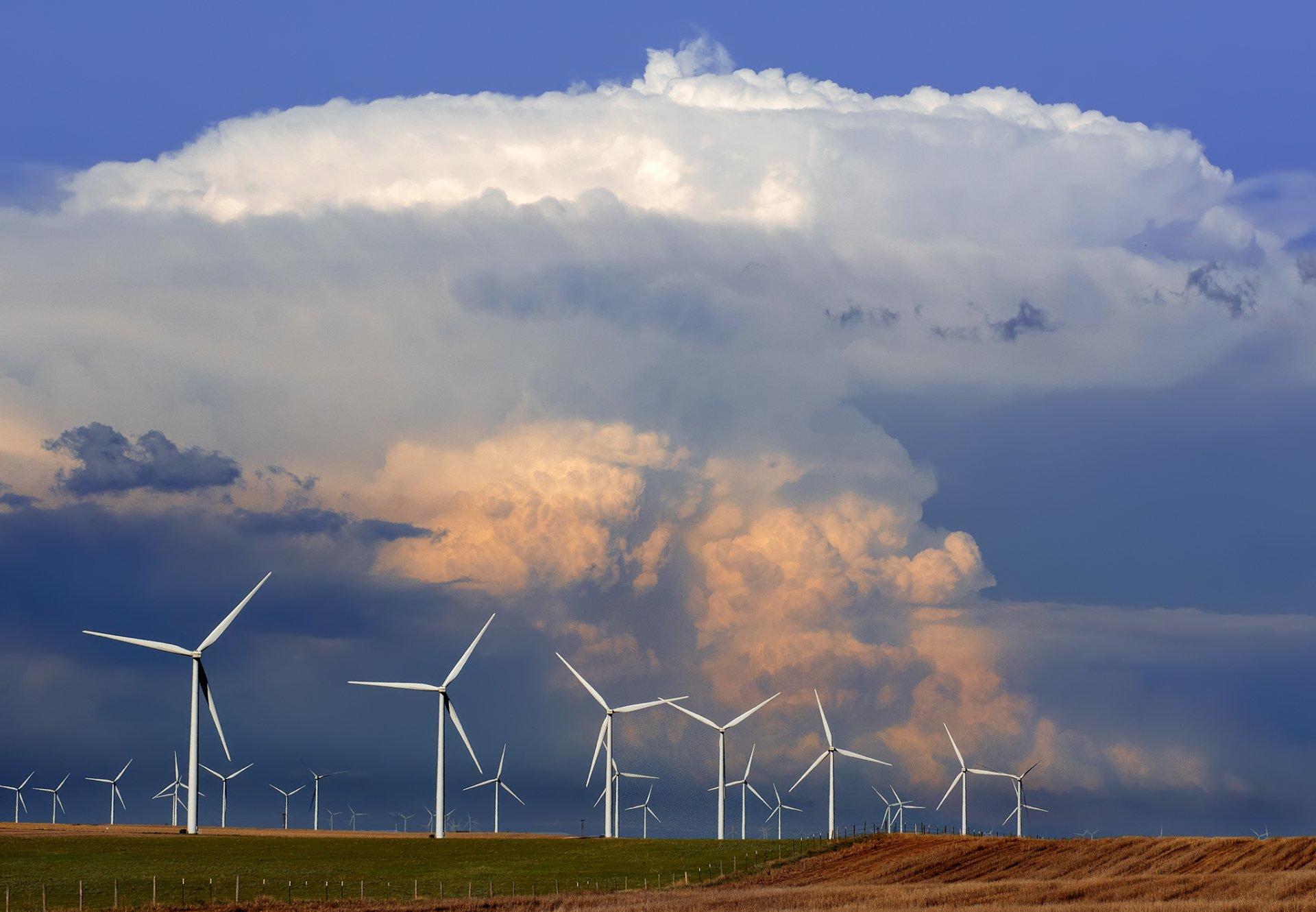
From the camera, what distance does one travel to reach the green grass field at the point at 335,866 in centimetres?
11094

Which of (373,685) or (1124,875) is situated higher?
(373,685)

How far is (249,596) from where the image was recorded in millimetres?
160875

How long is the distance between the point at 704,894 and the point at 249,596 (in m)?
71.6

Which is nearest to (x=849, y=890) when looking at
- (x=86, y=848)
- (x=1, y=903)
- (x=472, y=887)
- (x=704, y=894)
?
(x=704, y=894)

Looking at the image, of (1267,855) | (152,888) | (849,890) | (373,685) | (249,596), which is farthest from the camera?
(373,685)

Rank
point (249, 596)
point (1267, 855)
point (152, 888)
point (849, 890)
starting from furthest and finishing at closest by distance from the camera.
→ point (249, 596)
point (1267, 855)
point (152, 888)
point (849, 890)

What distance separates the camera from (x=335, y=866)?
427ft

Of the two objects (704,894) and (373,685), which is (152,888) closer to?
(704,894)

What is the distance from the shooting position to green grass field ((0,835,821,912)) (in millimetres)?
110938

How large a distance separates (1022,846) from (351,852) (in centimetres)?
6042

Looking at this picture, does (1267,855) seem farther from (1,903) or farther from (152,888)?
(1,903)

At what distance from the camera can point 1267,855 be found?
386 ft

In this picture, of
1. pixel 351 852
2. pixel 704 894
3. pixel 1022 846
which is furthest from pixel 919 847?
pixel 351 852

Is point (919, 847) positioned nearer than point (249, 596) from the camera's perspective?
Yes
